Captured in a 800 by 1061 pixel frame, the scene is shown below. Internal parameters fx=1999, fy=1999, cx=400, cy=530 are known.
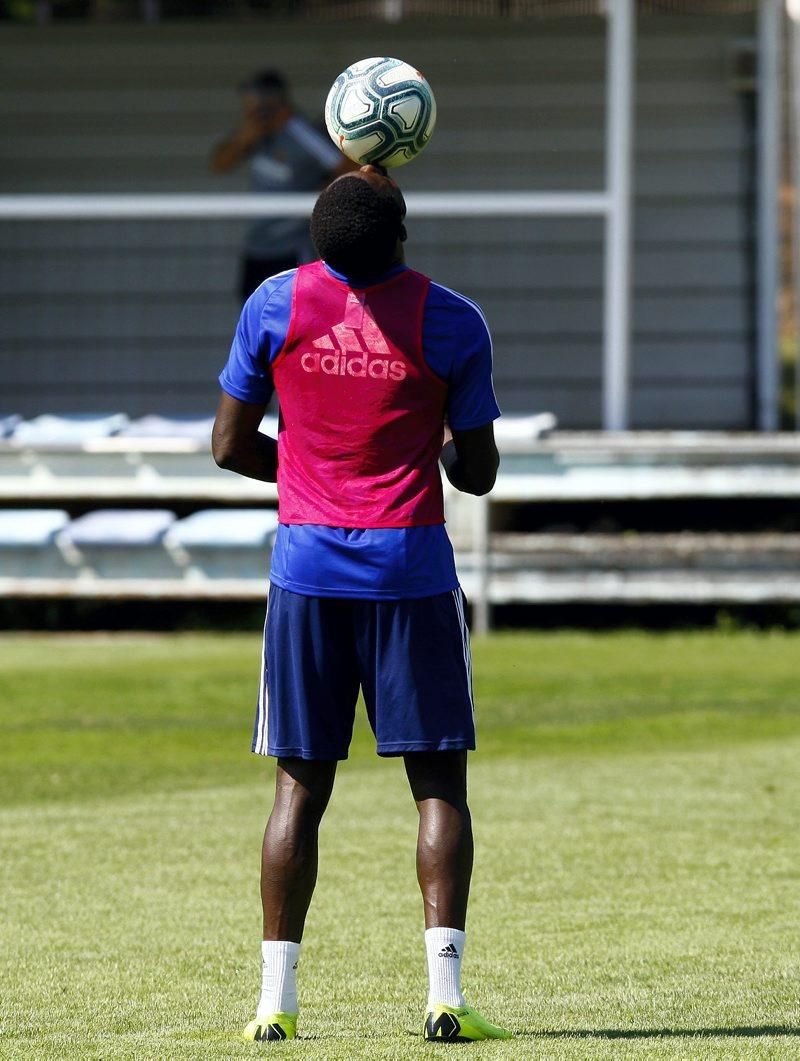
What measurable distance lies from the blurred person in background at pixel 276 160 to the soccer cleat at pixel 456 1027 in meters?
12.6

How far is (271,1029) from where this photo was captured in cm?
405

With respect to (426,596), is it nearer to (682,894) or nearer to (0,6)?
(682,894)

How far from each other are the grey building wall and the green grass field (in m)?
6.88

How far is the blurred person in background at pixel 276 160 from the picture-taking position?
1647cm

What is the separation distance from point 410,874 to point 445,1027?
2.41 m

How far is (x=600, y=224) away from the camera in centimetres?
1841

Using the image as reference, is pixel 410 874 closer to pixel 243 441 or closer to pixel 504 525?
pixel 243 441

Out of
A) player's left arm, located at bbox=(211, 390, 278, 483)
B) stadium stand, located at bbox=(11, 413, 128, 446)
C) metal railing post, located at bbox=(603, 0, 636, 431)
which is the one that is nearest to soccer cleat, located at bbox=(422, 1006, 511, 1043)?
player's left arm, located at bbox=(211, 390, 278, 483)

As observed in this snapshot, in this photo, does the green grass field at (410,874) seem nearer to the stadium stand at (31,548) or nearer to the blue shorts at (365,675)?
the blue shorts at (365,675)

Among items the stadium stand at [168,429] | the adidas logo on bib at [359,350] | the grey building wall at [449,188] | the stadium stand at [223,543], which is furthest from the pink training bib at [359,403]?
the grey building wall at [449,188]

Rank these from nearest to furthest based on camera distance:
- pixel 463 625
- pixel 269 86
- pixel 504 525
A: pixel 463 625, pixel 504 525, pixel 269 86

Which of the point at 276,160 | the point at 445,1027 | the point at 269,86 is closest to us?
the point at 445,1027

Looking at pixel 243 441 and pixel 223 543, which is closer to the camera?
pixel 243 441

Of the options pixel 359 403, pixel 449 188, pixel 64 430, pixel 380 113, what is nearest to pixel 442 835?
pixel 359 403
